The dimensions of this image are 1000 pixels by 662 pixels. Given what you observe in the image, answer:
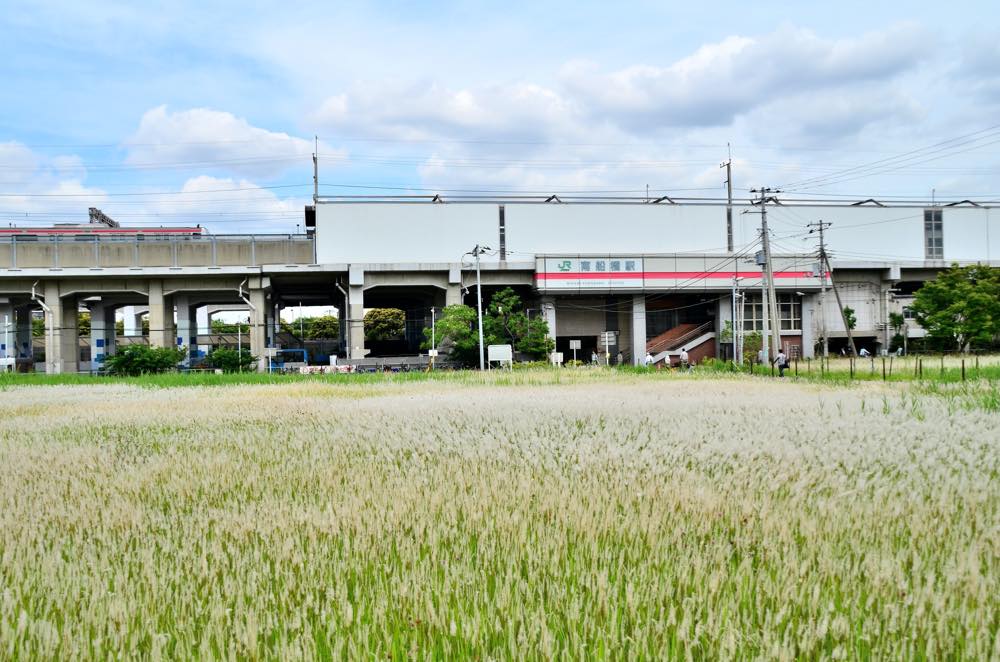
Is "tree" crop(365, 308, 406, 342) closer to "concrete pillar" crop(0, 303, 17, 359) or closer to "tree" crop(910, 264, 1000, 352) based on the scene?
"concrete pillar" crop(0, 303, 17, 359)

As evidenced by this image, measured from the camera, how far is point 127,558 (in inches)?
130

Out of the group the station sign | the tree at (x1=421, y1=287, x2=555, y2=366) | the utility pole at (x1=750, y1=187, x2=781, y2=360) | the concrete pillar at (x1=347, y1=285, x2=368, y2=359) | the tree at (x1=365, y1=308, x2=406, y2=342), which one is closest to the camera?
the utility pole at (x1=750, y1=187, x2=781, y2=360)

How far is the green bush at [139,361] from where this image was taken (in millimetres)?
31641

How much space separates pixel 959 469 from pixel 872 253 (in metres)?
45.7

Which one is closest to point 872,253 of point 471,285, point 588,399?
point 471,285

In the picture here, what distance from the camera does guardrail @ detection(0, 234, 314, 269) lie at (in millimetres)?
37375

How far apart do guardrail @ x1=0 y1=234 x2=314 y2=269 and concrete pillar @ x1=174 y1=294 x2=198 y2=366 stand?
3.57m

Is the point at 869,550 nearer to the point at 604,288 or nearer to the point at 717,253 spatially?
the point at 604,288

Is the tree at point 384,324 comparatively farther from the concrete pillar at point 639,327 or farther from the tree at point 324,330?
the concrete pillar at point 639,327

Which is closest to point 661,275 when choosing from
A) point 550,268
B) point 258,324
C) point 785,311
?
point 550,268

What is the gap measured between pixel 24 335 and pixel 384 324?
95.6ft

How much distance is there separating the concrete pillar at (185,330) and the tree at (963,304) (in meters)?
43.0

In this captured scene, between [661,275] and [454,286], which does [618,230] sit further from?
[454,286]

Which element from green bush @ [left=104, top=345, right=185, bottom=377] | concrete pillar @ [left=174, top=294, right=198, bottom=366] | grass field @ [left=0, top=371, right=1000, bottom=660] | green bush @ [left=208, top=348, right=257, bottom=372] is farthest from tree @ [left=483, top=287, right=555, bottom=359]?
grass field @ [left=0, top=371, right=1000, bottom=660]
